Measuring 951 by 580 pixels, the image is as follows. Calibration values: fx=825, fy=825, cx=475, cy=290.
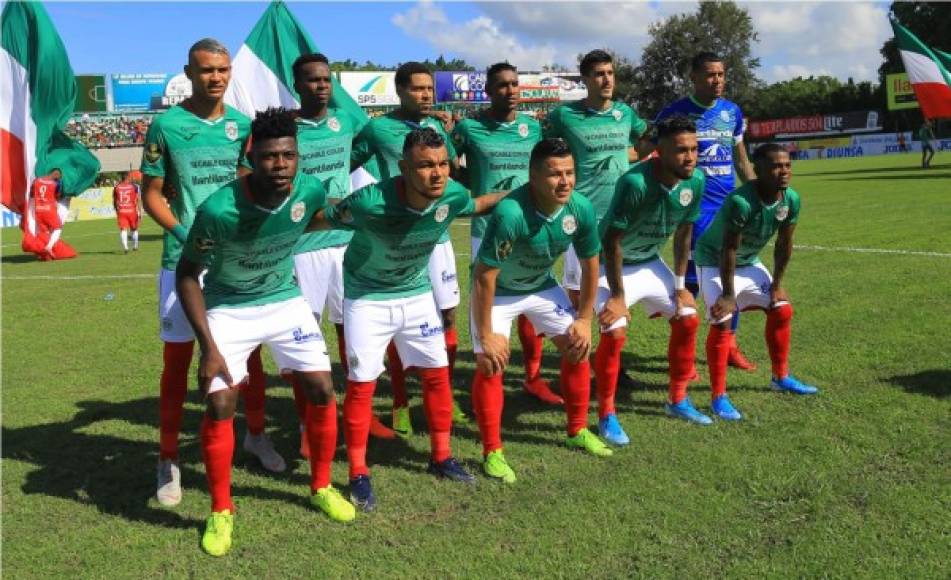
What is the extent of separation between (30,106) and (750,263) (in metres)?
5.14

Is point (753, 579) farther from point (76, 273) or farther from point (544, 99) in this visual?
point (544, 99)

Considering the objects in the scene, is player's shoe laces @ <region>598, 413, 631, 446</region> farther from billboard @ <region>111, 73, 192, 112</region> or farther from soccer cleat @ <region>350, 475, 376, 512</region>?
billboard @ <region>111, 73, 192, 112</region>

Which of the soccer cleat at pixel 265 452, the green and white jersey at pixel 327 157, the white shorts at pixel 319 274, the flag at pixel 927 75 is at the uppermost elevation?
the flag at pixel 927 75

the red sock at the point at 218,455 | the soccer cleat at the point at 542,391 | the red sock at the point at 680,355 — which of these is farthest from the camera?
the soccer cleat at the point at 542,391

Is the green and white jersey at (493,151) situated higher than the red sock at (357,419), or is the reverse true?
the green and white jersey at (493,151)

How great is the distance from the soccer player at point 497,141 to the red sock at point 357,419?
1590 mm

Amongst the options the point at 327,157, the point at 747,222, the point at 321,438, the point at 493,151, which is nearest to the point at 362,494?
the point at 321,438

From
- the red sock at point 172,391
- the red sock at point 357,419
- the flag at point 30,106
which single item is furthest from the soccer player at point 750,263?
the flag at point 30,106

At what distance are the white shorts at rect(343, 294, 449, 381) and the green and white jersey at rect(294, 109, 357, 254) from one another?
2.67ft

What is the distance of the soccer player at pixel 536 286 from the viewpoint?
4730mm

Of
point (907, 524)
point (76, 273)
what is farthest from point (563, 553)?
point (76, 273)

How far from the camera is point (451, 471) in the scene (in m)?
4.91

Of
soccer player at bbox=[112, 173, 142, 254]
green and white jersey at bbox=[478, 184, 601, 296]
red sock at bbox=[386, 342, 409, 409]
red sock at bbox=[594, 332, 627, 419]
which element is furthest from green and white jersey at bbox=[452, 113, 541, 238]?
soccer player at bbox=[112, 173, 142, 254]

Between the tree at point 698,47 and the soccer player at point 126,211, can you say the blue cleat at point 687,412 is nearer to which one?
the soccer player at point 126,211
